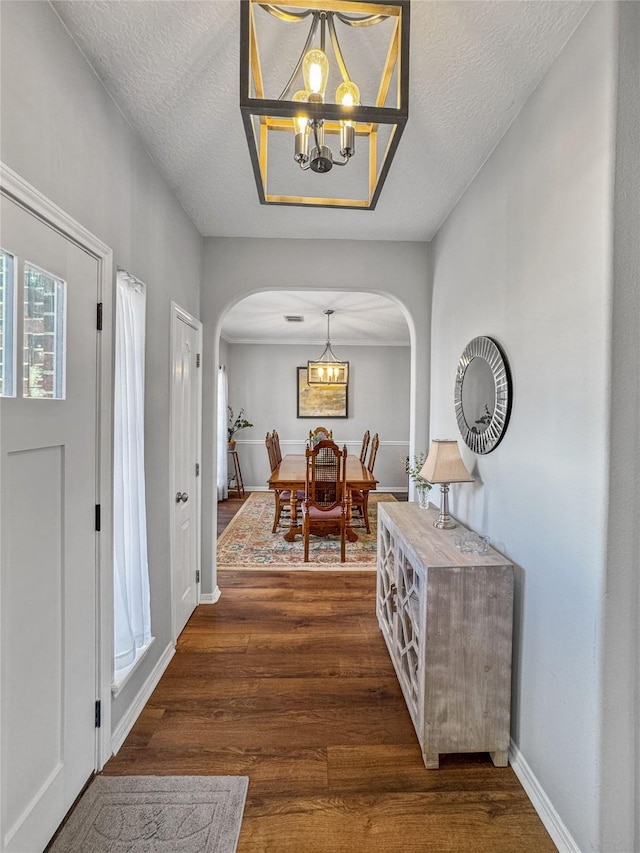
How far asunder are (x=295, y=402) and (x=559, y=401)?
5.89 m

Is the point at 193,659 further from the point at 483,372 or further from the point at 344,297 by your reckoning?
the point at 344,297

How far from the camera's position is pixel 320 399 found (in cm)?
712

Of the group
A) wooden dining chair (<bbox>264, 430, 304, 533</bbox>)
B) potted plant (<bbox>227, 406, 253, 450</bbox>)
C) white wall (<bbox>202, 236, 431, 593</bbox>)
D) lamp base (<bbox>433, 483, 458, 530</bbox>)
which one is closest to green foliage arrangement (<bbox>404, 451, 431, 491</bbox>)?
white wall (<bbox>202, 236, 431, 593</bbox>)

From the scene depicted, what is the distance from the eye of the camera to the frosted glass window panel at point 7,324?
3.60 ft

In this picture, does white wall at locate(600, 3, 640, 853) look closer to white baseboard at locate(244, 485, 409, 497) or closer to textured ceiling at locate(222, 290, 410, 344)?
textured ceiling at locate(222, 290, 410, 344)

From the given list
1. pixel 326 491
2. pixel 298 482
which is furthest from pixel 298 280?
pixel 326 491

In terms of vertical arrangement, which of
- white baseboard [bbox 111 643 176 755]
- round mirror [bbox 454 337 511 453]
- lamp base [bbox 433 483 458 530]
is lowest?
white baseboard [bbox 111 643 176 755]

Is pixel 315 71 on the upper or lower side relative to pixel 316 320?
lower

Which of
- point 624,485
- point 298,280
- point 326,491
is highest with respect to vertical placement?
point 298,280

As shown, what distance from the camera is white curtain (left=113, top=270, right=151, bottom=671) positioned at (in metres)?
1.80

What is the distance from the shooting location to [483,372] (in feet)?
6.59

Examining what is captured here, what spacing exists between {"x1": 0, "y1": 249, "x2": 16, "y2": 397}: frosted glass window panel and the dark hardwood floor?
63.9 inches

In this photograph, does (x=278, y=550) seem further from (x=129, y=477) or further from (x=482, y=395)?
(x=482, y=395)

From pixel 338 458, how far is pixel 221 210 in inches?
89.6
